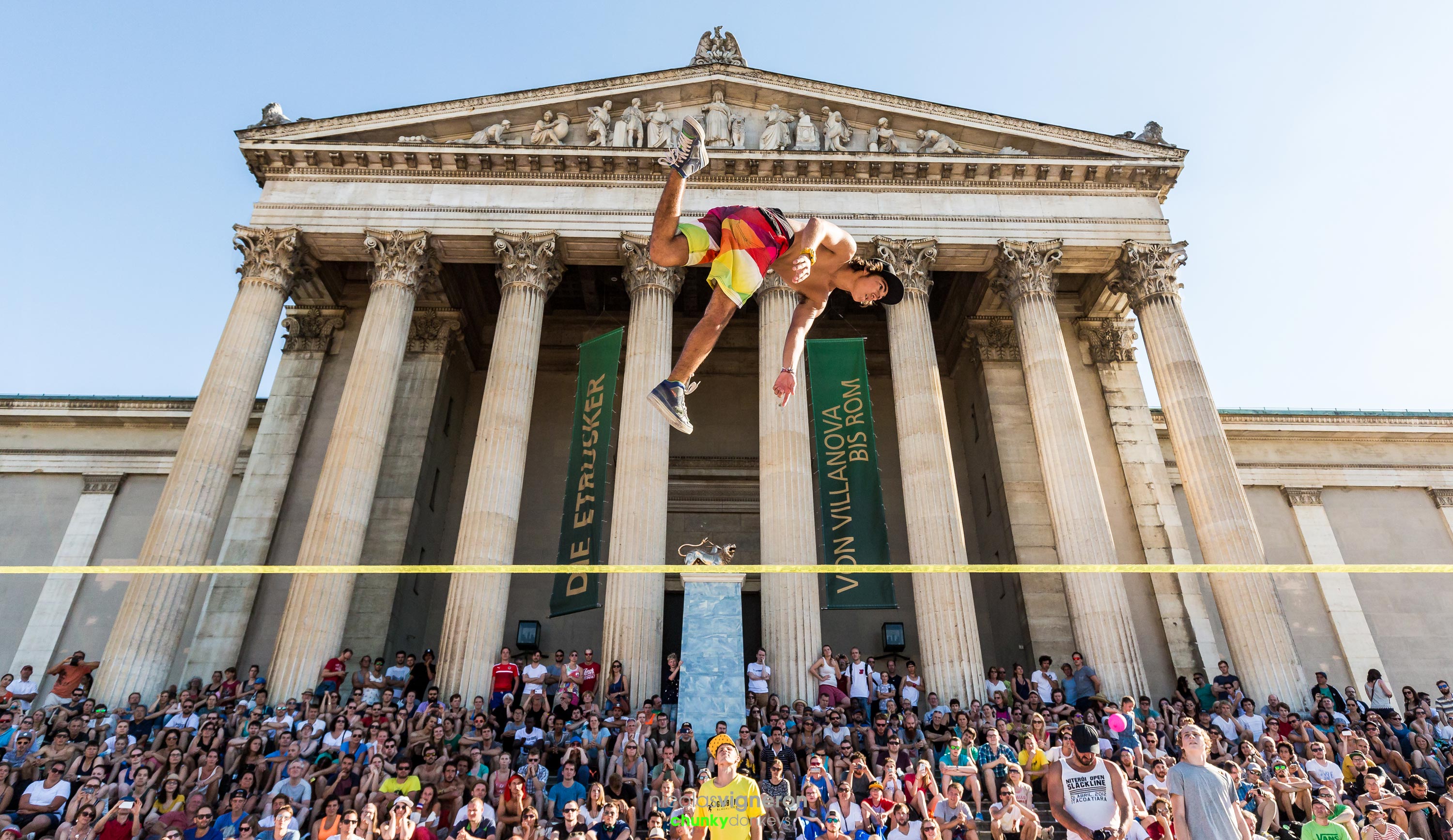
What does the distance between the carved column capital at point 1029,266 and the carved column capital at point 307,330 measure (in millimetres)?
18434

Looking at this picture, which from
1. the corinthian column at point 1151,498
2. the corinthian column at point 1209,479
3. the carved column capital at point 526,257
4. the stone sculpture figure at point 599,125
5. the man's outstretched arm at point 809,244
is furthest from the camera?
the stone sculpture figure at point 599,125

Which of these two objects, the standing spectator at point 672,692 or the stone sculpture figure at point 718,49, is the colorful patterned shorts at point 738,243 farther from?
the stone sculpture figure at point 718,49

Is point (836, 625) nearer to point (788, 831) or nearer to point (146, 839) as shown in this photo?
point (788, 831)

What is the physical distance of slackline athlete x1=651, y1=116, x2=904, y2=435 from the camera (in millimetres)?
6078

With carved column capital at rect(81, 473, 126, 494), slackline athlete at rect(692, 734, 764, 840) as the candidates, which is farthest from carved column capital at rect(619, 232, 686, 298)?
carved column capital at rect(81, 473, 126, 494)

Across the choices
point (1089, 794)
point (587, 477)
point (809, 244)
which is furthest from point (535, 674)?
point (809, 244)

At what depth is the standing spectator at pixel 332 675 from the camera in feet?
51.8

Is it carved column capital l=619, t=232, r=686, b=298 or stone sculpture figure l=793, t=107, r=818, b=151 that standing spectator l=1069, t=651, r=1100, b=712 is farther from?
stone sculpture figure l=793, t=107, r=818, b=151

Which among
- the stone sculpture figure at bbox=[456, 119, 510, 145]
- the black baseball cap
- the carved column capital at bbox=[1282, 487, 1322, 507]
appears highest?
the stone sculpture figure at bbox=[456, 119, 510, 145]

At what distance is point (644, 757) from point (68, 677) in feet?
38.3

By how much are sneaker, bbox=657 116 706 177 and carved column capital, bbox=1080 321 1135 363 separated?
21.1 m

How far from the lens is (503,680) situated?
16.1 m

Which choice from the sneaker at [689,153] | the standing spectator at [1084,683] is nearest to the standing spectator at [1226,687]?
the standing spectator at [1084,683]

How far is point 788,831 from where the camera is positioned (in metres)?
10.6
